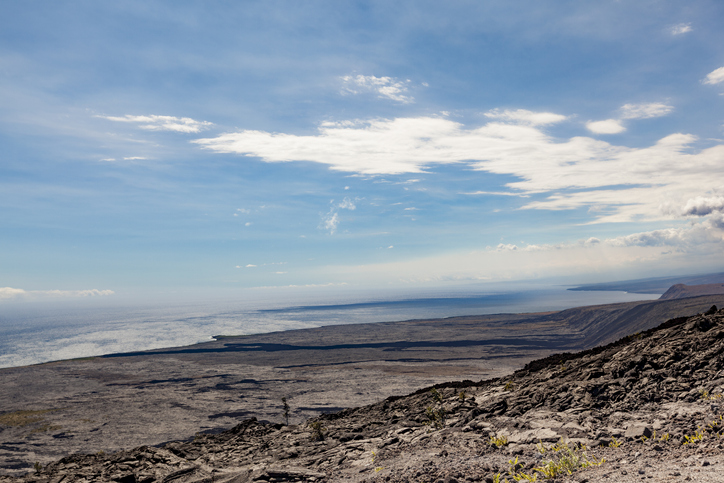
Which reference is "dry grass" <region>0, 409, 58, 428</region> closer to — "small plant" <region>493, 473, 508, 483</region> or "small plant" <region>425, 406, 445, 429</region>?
"small plant" <region>425, 406, 445, 429</region>

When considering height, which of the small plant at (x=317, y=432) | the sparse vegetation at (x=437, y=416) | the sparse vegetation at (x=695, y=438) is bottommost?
the small plant at (x=317, y=432)

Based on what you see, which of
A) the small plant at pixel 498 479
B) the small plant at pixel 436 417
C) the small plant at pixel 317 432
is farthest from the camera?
the small plant at pixel 317 432

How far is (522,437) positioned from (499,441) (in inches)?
30.2

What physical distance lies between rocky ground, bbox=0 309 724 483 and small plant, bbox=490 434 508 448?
0.11ft

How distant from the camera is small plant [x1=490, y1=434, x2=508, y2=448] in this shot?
13062mm

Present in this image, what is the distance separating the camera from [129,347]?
5231 inches

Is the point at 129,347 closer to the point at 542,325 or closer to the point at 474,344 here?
the point at 474,344

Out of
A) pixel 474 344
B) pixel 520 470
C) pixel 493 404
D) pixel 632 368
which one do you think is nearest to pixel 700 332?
pixel 632 368

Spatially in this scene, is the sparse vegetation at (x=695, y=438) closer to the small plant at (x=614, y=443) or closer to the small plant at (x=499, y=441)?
the small plant at (x=614, y=443)

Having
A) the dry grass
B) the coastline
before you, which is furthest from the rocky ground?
the dry grass

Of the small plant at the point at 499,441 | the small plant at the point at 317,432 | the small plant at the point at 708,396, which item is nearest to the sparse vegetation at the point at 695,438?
the small plant at the point at 708,396

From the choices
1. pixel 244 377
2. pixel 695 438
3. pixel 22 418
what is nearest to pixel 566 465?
pixel 695 438

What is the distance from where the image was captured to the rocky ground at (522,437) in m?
9.62

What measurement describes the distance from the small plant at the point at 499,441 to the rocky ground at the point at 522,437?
0.11 ft
